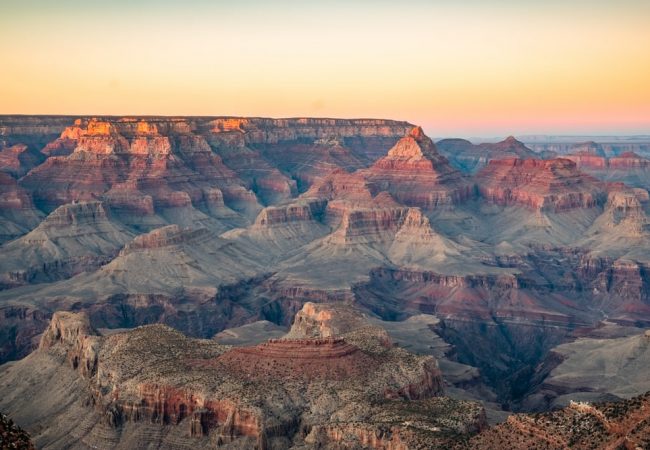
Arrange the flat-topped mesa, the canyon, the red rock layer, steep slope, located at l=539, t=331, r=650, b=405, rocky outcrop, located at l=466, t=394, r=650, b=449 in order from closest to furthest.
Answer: rocky outcrop, located at l=466, t=394, r=650, b=449
the canyon
the red rock layer
steep slope, located at l=539, t=331, r=650, b=405
the flat-topped mesa

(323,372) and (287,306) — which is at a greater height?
(323,372)

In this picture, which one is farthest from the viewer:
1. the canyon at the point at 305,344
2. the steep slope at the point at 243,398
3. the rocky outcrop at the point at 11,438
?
the canyon at the point at 305,344

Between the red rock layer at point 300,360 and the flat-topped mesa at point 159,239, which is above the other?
the red rock layer at point 300,360

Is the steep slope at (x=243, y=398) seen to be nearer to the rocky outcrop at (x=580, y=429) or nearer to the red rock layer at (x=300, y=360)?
the red rock layer at (x=300, y=360)

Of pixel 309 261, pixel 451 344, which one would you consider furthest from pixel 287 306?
pixel 451 344

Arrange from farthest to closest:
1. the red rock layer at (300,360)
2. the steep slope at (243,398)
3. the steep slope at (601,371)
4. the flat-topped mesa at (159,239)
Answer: the flat-topped mesa at (159,239) → the steep slope at (601,371) → the red rock layer at (300,360) → the steep slope at (243,398)

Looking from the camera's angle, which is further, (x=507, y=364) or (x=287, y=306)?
(x=287, y=306)

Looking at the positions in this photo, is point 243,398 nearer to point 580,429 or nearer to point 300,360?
point 300,360

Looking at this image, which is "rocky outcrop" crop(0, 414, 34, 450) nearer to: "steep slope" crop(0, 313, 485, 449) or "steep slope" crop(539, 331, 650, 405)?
"steep slope" crop(0, 313, 485, 449)

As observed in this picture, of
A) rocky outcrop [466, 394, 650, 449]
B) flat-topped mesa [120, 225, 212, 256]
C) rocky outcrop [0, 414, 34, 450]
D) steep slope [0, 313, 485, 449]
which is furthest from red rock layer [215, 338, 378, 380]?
flat-topped mesa [120, 225, 212, 256]

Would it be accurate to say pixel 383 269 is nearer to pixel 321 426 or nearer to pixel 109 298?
pixel 109 298

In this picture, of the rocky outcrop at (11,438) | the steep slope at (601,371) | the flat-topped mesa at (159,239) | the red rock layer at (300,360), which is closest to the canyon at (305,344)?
the red rock layer at (300,360)
